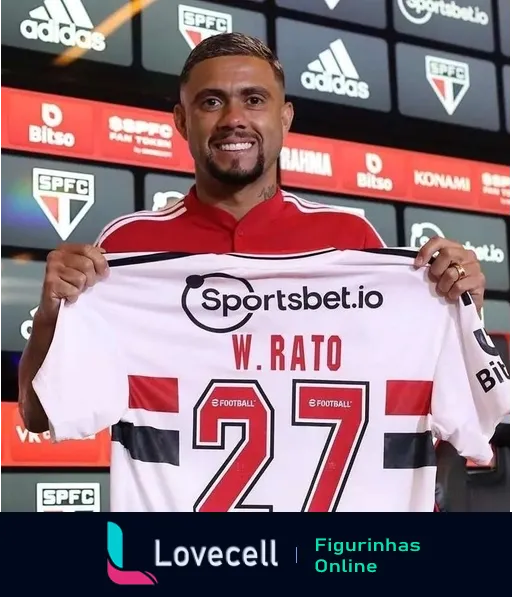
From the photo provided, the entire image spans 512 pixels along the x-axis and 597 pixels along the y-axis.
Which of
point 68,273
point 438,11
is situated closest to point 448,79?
point 438,11

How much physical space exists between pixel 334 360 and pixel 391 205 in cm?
129

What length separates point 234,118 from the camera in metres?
1.41

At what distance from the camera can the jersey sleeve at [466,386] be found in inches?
52.6

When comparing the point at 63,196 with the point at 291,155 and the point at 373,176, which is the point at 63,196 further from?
the point at 373,176

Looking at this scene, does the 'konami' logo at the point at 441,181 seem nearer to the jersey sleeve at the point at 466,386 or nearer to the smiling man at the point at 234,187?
the smiling man at the point at 234,187

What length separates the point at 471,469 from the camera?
1980mm

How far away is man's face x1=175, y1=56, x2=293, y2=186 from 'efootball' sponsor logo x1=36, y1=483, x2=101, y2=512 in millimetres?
977

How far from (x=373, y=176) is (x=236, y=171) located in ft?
3.90

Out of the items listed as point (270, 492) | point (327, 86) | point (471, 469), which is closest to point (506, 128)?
point (327, 86)

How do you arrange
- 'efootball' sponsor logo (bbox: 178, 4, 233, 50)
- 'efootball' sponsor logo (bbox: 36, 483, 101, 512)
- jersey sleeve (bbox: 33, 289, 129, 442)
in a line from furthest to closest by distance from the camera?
'efootball' sponsor logo (bbox: 178, 4, 233, 50) < 'efootball' sponsor logo (bbox: 36, 483, 101, 512) < jersey sleeve (bbox: 33, 289, 129, 442)

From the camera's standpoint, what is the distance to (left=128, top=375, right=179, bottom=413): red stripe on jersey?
4.39ft

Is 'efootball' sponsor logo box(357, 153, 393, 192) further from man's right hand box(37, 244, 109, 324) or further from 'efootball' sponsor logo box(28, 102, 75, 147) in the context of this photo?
man's right hand box(37, 244, 109, 324)

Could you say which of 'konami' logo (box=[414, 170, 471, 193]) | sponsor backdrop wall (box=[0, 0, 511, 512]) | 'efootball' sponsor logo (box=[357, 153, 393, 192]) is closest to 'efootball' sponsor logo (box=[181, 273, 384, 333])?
sponsor backdrop wall (box=[0, 0, 511, 512])
